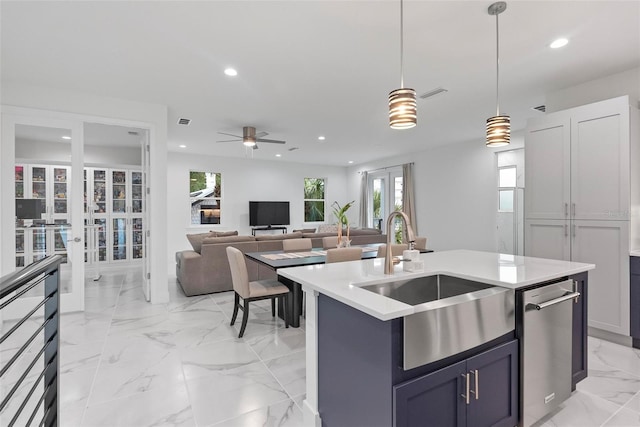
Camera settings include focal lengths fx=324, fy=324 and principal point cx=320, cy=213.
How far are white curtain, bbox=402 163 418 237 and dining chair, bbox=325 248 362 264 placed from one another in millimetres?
4731

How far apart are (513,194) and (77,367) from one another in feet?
21.0

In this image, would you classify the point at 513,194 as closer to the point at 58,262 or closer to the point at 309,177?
the point at 309,177

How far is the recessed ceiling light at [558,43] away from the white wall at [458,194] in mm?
3264

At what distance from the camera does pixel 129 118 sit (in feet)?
13.4

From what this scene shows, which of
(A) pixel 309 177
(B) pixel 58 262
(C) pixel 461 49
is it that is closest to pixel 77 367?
(B) pixel 58 262

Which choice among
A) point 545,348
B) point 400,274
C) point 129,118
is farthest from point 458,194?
point 129,118

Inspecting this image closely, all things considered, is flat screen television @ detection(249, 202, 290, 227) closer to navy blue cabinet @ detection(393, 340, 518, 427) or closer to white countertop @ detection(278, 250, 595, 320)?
white countertop @ detection(278, 250, 595, 320)

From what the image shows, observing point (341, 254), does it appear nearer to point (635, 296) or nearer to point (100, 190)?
point (635, 296)

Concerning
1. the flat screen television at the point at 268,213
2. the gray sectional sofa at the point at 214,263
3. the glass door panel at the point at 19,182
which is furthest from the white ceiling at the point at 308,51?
the flat screen television at the point at 268,213

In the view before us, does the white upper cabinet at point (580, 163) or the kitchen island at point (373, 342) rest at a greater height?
the white upper cabinet at point (580, 163)

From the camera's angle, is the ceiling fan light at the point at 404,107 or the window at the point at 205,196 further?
the window at the point at 205,196

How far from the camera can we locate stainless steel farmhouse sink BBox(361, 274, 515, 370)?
4.26ft

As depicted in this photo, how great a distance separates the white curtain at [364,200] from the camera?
9.35 metres

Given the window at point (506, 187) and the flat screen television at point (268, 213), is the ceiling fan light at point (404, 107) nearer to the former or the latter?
the window at point (506, 187)
